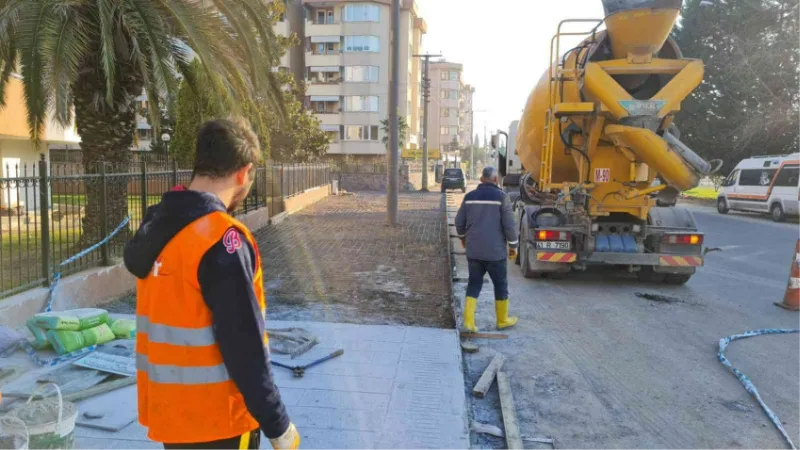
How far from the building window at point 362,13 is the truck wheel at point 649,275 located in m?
45.9

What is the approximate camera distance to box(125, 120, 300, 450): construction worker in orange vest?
1.88 metres

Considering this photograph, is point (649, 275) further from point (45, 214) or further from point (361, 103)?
→ point (361, 103)

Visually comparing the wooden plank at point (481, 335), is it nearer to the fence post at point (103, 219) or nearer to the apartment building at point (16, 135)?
the fence post at point (103, 219)

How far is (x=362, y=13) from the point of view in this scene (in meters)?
51.3

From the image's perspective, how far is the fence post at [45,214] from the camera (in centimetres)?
633

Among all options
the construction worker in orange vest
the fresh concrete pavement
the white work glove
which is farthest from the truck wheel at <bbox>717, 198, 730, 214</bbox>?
the construction worker in orange vest

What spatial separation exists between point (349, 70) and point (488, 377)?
50.0m

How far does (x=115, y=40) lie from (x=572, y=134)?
21.5 ft

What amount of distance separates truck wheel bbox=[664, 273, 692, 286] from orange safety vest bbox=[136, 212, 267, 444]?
877 cm

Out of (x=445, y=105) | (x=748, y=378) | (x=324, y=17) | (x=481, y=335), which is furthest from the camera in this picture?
(x=445, y=105)

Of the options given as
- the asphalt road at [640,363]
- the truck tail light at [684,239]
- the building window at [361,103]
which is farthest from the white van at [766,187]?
the building window at [361,103]

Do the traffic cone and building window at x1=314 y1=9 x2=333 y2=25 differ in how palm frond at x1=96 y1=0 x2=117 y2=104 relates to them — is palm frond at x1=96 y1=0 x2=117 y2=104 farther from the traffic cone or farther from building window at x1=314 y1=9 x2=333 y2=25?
building window at x1=314 y1=9 x2=333 y2=25

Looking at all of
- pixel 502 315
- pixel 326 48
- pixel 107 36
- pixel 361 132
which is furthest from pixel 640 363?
pixel 326 48

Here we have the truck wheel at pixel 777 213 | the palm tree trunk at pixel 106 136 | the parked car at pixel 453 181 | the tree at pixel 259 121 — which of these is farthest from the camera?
the parked car at pixel 453 181
